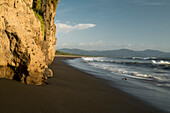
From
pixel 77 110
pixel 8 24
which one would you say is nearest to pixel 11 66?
pixel 8 24

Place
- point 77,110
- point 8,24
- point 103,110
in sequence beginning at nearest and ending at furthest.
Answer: point 77,110 < point 103,110 < point 8,24

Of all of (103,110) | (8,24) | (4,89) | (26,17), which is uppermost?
(26,17)

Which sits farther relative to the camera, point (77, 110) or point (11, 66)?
point (11, 66)

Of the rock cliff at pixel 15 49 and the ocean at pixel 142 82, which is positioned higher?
the rock cliff at pixel 15 49

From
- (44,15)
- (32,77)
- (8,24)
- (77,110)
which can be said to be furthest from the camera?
(44,15)

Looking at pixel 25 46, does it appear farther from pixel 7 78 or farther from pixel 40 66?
pixel 7 78

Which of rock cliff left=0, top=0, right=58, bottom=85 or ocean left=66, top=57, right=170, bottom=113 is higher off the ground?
rock cliff left=0, top=0, right=58, bottom=85

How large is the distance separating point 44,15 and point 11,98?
7.94m

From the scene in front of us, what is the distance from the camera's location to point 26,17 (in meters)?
5.53

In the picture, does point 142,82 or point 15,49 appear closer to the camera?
point 15,49

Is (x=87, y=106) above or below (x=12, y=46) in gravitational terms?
below

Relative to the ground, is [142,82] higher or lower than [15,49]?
lower

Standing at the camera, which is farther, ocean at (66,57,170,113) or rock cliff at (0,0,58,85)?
ocean at (66,57,170,113)

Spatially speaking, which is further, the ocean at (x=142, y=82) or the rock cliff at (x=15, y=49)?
the ocean at (x=142, y=82)
